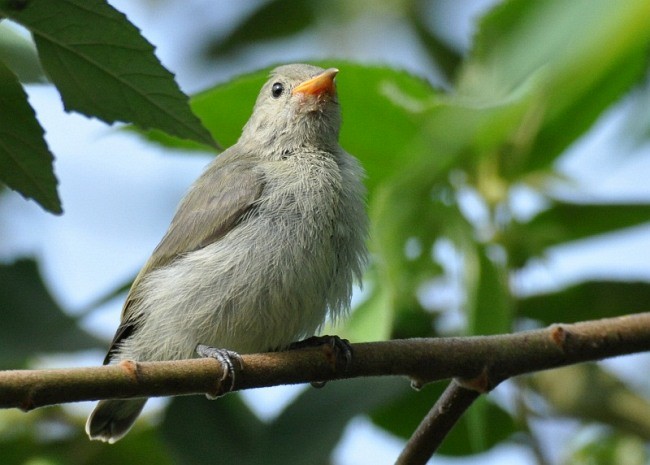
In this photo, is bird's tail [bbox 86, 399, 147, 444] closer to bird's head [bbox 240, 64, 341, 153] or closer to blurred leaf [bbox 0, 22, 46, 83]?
bird's head [bbox 240, 64, 341, 153]

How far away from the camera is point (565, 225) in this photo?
340 cm

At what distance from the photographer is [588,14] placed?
2.74m

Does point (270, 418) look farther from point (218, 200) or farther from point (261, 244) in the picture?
point (218, 200)

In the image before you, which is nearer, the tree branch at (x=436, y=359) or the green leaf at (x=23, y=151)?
the green leaf at (x=23, y=151)

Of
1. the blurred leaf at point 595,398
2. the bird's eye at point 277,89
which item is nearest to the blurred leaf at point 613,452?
the blurred leaf at point 595,398

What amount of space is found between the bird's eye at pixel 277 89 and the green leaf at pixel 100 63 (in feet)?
8.26

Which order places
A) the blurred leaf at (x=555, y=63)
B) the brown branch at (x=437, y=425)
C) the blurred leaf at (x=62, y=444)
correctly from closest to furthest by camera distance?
the brown branch at (x=437, y=425) < the blurred leaf at (x=555, y=63) < the blurred leaf at (x=62, y=444)

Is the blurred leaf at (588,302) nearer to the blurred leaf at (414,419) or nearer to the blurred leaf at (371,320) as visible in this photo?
the blurred leaf at (414,419)

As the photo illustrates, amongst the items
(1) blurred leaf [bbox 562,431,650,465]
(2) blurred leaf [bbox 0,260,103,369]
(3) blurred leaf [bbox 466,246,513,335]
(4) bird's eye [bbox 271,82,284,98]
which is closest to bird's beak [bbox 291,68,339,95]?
(4) bird's eye [bbox 271,82,284,98]

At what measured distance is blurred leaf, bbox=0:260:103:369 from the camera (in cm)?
329

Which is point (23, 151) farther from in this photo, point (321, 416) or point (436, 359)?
point (321, 416)

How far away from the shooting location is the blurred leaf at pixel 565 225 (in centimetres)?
333

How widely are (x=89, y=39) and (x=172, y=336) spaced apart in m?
1.88

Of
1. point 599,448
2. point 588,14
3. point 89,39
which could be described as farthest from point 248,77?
point 599,448
